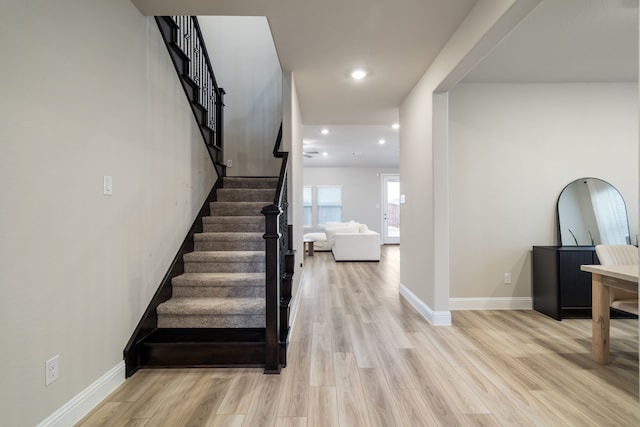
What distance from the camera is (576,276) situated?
3.03m

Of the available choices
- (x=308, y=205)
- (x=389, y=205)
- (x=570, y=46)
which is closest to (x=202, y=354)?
(x=570, y=46)

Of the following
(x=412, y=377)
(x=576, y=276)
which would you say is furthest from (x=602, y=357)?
(x=412, y=377)

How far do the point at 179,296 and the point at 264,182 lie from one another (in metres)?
1.95

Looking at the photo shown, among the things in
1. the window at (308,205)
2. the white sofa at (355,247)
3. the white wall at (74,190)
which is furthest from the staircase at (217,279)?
the window at (308,205)

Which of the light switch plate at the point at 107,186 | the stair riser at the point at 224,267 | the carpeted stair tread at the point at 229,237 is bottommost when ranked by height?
the stair riser at the point at 224,267

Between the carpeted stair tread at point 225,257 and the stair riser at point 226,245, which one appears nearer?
the carpeted stair tread at point 225,257

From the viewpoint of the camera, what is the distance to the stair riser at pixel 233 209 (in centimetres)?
358

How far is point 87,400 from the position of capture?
168 cm

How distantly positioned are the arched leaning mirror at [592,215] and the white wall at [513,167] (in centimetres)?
9

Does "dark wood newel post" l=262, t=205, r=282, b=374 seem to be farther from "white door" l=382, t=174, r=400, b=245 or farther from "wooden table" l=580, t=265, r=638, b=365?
"white door" l=382, t=174, r=400, b=245

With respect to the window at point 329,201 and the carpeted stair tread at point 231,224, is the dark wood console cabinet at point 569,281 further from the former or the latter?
the window at point 329,201

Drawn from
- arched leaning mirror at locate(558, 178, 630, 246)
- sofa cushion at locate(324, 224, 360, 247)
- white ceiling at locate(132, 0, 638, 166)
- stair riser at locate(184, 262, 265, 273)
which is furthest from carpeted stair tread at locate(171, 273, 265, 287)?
sofa cushion at locate(324, 224, 360, 247)

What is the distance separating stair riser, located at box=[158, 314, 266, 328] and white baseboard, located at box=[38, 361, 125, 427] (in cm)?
47

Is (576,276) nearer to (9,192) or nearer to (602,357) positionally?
(602,357)
